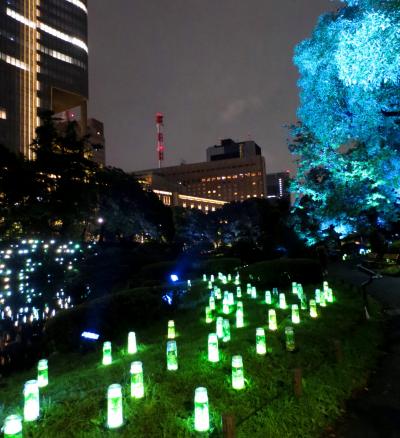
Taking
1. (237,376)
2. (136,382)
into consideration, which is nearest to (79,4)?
(136,382)

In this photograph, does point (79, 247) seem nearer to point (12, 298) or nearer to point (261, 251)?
point (12, 298)

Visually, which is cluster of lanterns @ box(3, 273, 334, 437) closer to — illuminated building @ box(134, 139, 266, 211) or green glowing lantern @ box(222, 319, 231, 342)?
green glowing lantern @ box(222, 319, 231, 342)

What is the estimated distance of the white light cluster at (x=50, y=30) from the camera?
230 ft

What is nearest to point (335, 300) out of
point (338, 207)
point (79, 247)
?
point (338, 207)

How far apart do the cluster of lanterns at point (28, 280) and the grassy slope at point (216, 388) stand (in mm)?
2942

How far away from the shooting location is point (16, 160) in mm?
21641

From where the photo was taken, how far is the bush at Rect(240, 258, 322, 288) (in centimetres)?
1641

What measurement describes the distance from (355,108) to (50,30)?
271 ft

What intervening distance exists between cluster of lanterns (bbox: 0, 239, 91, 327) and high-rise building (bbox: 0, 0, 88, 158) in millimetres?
57660

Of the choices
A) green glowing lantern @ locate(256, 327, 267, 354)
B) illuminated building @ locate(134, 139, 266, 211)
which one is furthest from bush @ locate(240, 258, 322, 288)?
illuminated building @ locate(134, 139, 266, 211)

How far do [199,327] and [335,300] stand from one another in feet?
18.4

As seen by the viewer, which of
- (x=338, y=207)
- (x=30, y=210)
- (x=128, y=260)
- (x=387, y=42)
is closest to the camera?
(x=387, y=42)

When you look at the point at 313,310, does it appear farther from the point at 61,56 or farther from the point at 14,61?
the point at 61,56

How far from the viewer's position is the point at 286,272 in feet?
53.8
